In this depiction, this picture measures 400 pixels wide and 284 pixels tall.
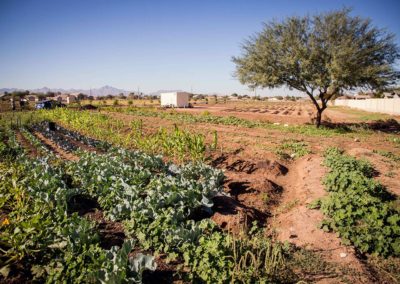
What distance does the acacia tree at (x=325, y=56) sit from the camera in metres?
17.0

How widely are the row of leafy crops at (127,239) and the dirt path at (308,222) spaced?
0.73 meters

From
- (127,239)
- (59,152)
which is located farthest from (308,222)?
(59,152)

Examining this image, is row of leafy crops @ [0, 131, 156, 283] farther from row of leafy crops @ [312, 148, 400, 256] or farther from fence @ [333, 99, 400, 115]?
fence @ [333, 99, 400, 115]

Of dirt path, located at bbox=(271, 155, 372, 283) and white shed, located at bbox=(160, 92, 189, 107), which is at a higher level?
white shed, located at bbox=(160, 92, 189, 107)

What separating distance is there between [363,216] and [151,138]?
28.8ft

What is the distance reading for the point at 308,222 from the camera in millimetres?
5824

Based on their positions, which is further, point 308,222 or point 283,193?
point 283,193

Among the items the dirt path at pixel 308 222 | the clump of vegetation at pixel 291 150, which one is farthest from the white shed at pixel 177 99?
the dirt path at pixel 308 222

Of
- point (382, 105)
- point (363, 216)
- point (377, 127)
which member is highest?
→ point (382, 105)

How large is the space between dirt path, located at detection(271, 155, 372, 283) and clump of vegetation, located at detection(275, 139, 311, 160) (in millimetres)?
1559

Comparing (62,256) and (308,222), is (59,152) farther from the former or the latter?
(308,222)

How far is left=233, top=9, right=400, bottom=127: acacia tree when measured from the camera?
55.9ft

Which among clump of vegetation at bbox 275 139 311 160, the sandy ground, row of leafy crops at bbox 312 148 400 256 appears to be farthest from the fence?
row of leafy crops at bbox 312 148 400 256

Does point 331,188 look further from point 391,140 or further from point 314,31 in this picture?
point 314,31
